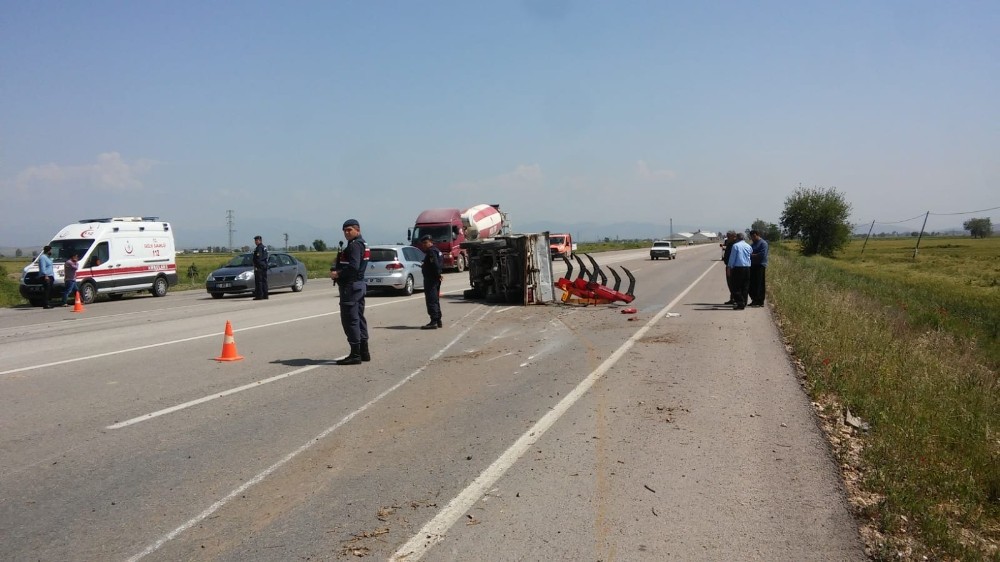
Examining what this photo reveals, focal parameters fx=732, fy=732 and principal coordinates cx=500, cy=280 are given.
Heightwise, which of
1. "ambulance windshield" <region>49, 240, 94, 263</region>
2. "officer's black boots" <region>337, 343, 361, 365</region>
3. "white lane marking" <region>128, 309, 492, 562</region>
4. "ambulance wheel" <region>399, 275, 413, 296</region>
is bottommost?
"white lane marking" <region>128, 309, 492, 562</region>

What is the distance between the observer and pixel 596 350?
1162 cm

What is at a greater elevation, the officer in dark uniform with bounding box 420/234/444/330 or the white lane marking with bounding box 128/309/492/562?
the officer in dark uniform with bounding box 420/234/444/330

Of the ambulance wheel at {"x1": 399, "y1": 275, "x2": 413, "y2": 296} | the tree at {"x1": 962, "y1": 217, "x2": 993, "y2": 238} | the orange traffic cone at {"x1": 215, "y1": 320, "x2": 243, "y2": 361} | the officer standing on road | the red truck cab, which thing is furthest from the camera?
the tree at {"x1": 962, "y1": 217, "x2": 993, "y2": 238}

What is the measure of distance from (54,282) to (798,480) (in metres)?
23.9

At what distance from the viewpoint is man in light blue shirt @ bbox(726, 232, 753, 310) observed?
17.5 m

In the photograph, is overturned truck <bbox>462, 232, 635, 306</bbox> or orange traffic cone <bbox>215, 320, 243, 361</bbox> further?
overturned truck <bbox>462, 232, 635, 306</bbox>

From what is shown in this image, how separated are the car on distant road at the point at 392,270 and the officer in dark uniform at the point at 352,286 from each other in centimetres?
1171

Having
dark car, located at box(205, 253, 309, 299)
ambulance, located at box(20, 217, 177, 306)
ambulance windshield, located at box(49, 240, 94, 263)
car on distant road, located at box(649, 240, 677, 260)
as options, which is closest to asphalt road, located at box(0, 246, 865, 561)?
dark car, located at box(205, 253, 309, 299)

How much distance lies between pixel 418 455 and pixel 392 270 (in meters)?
16.8

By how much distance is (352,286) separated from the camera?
33.8 feet

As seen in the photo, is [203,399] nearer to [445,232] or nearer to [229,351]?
[229,351]

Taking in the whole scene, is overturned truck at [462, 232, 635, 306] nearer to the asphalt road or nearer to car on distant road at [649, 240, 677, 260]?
the asphalt road

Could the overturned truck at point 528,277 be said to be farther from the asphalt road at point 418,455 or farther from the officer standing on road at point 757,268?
the asphalt road at point 418,455

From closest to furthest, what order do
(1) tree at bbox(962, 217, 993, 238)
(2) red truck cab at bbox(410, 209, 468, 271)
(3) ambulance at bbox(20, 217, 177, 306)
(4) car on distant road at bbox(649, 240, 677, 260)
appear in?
(3) ambulance at bbox(20, 217, 177, 306), (2) red truck cab at bbox(410, 209, 468, 271), (4) car on distant road at bbox(649, 240, 677, 260), (1) tree at bbox(962, 217, 993, 238)
